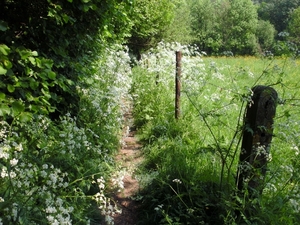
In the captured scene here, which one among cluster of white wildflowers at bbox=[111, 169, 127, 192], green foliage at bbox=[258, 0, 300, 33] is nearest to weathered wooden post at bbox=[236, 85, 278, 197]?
cluster of white wildflowers at bbox=[111, 169, 127, 192]

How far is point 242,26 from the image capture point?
61531 millimetres

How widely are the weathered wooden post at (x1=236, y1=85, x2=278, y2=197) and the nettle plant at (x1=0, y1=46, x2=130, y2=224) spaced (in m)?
1.32

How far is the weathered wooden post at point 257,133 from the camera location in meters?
2.56

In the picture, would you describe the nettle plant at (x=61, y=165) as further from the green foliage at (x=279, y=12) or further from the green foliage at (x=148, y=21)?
the green foliage at (x=279, y=12)

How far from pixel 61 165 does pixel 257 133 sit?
2019mm

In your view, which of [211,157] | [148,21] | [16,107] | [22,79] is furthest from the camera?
[148,21]

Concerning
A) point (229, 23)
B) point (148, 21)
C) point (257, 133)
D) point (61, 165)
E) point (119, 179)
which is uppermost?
point (229, 23)

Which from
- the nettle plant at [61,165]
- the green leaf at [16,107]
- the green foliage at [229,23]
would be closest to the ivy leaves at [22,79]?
the green leaf at [16,107]

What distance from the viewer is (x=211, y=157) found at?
343cm

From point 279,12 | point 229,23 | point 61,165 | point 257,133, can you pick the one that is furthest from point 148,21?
point 279,12

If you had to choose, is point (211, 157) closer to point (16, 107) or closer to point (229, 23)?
point (16, 107)

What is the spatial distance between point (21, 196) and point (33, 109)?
1027mm

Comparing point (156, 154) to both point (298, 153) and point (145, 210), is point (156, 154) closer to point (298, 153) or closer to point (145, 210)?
point (145, 210)

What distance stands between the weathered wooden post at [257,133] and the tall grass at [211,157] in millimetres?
86
